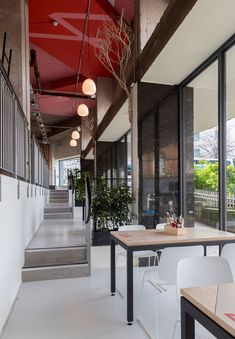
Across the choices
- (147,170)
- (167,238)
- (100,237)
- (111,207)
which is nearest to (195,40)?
(147,170)

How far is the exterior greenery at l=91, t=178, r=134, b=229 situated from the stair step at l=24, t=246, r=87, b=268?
107 centimetres

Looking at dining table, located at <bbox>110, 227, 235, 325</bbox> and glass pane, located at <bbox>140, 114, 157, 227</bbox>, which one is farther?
glass pane, located at <bbox>140, 114, 157, 227</bbox>

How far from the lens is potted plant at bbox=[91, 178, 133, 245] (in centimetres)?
514

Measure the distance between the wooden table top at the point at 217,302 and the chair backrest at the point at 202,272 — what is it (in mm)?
369

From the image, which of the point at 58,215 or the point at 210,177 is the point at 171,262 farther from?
the point at 58,215

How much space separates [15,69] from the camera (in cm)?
506

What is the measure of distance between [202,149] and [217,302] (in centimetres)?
328

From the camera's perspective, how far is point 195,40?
340cm

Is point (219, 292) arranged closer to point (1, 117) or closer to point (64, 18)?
point (1, 117)

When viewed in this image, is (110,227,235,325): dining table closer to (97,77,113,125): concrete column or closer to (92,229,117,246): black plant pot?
(92,229,117,246): black plant pot

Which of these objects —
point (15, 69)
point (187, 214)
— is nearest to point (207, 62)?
point (187, 214)

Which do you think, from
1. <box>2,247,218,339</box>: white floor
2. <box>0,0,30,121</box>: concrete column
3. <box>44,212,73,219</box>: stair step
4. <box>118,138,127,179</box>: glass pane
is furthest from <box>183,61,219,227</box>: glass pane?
<box>44,212,73,219</box>: stair step

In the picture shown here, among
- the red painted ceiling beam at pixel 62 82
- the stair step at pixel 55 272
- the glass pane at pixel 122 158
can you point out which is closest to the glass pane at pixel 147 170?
the stair step at pixel 55 272

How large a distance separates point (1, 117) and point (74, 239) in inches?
116
